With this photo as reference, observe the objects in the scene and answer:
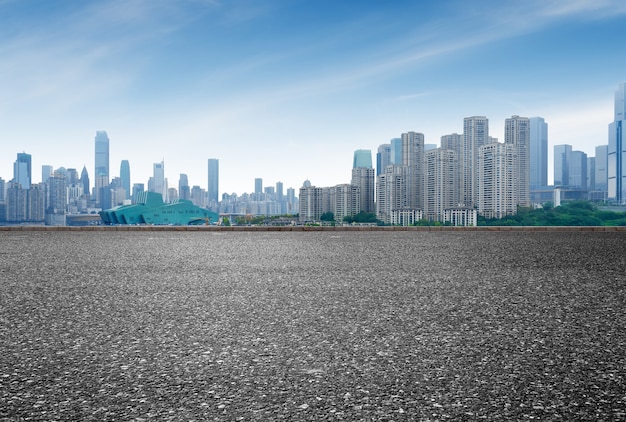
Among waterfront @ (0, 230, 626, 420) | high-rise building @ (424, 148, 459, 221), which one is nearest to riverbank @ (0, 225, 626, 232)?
waterfront @ (0, 230, 626, 420)

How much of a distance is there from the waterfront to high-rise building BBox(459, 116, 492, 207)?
8075 cm

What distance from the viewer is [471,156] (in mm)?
104375

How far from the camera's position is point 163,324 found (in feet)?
13.3

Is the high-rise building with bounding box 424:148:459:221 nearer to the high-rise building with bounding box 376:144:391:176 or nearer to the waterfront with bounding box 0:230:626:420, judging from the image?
the waterfront with bounding box 0:230:626:420

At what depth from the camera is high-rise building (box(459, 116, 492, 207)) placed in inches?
3349

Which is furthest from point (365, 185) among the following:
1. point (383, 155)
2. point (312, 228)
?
point (383, 155)

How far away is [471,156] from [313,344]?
350 feet

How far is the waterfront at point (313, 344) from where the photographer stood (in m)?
2.39

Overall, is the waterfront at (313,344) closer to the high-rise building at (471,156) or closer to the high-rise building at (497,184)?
the high-rise building at (497,184)

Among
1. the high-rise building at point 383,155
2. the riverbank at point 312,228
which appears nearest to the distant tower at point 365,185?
the riverbank at point 312,228

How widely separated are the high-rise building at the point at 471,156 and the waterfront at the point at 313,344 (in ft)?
265

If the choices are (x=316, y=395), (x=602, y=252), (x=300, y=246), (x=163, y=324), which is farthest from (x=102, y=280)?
(x=602, y=252)

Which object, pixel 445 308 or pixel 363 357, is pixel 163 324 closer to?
pixel 363 357

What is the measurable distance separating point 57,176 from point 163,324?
561 ft
